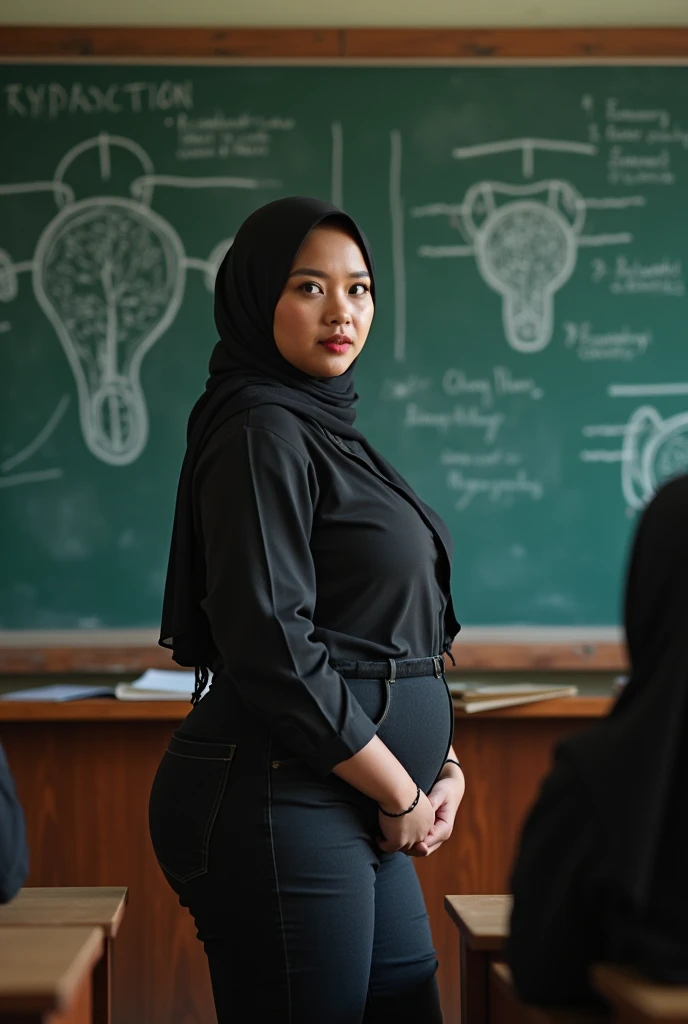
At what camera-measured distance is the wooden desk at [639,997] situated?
0.86m

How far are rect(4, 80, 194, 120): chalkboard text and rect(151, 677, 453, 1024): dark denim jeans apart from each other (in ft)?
6.68

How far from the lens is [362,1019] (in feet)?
5.03

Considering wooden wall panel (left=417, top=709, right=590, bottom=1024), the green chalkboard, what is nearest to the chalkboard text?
the green chalkboard

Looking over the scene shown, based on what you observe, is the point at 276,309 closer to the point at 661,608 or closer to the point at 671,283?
the point at 661,608

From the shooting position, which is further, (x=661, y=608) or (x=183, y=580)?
(x=183, y=580)

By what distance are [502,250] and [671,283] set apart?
1.51ft

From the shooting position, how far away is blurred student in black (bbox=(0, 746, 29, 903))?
4.19ft

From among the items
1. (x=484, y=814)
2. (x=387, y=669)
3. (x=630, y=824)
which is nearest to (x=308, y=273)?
(x=387, y=669)

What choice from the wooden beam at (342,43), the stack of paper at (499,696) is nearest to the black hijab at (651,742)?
the stack of paper at (499,696)

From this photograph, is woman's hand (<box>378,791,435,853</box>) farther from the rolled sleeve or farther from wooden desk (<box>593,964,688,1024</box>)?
wooden desk (<box>593,964,688,1024</box>)

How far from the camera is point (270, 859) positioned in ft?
4.63

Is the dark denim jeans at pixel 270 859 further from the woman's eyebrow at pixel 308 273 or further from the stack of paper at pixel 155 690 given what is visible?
the stack of paper at pixel 155 690

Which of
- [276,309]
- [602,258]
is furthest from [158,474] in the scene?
[276,309]

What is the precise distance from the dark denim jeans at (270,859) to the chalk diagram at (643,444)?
172 cm
